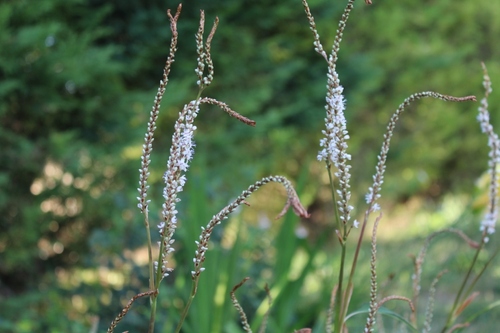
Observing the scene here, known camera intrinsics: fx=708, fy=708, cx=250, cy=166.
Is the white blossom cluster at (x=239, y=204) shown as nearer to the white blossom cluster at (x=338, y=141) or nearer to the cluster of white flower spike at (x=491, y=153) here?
the white blossom cluster at (x=338, y=141)

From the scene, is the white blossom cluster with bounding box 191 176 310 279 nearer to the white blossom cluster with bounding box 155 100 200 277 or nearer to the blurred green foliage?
the white blossom cluster with bounding box 155 100 200 277

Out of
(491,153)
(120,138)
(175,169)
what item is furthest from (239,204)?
(120,138)

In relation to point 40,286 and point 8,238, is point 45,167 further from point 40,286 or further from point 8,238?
point 40,286

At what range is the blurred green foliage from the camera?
3299mm

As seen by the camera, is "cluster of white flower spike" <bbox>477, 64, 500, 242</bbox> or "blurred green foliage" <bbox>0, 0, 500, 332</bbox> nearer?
"cluster of white flower spike" <bbox>477, 64, 500, 242</bbox>

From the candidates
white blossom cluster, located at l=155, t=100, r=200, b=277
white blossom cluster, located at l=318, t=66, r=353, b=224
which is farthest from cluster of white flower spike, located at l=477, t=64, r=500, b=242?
white blossom cluster, located at l=155, t=100, r=200, b=277

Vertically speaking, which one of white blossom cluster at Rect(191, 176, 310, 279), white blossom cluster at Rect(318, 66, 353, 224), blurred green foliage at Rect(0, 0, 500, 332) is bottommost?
white blossom cluster at Rect(191, 176, 310, 279)

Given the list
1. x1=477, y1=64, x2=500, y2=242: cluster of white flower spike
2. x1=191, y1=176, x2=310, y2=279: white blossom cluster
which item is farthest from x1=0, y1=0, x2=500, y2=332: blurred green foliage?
x1=191, y1=176, x2=310, y2=279: white blossom cluster

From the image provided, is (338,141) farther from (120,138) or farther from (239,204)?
(120,138)

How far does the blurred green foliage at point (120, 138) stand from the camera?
330 centimetres

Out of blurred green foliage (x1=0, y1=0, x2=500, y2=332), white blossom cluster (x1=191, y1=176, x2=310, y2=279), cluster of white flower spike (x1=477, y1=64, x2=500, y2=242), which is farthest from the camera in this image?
blurred green foliage (x1=0, y1=0, x2=500, y2=332)

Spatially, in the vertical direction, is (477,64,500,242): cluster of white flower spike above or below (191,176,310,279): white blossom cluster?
above

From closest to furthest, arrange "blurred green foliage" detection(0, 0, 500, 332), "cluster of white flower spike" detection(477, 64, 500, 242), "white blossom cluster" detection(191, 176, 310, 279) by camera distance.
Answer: "white blossom cluster" detection(191, 176, 310, 279) → "cluster of white flower spike" detection(477, 64, 500, 242) → "blurred green foliage" detection(0, 0, 500, 332)

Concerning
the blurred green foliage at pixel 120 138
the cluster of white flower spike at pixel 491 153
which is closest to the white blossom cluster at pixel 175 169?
the cluster of white flower spike at pixel 491 153
